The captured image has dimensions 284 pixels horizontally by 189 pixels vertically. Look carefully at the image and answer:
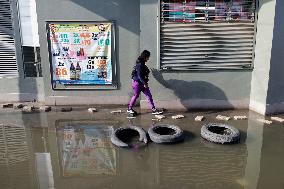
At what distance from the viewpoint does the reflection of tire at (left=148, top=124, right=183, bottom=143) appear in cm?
837

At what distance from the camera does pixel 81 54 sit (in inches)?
440

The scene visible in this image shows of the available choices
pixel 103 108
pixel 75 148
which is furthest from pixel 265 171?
pixel 103 108

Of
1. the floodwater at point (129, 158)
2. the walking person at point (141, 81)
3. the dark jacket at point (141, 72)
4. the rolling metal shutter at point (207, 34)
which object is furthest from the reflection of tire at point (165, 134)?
the rolling metal shutter at point (207, 34)

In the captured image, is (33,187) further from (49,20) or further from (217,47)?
(217,47)

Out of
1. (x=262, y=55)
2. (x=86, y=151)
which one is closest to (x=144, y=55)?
(x=86, y=151)

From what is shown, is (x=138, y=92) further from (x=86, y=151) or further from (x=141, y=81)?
(x=86, y=151)

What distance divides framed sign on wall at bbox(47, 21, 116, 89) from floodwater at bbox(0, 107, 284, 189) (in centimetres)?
176

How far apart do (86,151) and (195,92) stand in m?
4.53

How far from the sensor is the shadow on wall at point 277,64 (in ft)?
31.9

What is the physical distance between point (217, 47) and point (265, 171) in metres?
4.83

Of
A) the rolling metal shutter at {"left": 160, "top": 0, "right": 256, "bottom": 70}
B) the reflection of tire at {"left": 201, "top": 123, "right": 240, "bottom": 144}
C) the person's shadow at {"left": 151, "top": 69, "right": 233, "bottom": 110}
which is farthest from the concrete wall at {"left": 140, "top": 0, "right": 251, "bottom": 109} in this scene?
the reflection of tire at {"left": 201, "top": 123, "right": 240, "bottom": 144}

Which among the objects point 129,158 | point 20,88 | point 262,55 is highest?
point 262,55

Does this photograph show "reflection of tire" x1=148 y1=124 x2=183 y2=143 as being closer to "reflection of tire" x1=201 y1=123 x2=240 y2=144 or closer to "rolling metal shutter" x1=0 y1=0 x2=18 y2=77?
"reflection of tire" x1=201 y1=123 x2=240 y2=144

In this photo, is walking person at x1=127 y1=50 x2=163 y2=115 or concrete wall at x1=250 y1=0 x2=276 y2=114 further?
walking person at x1=127 y1=50 x2=163 y2=115
